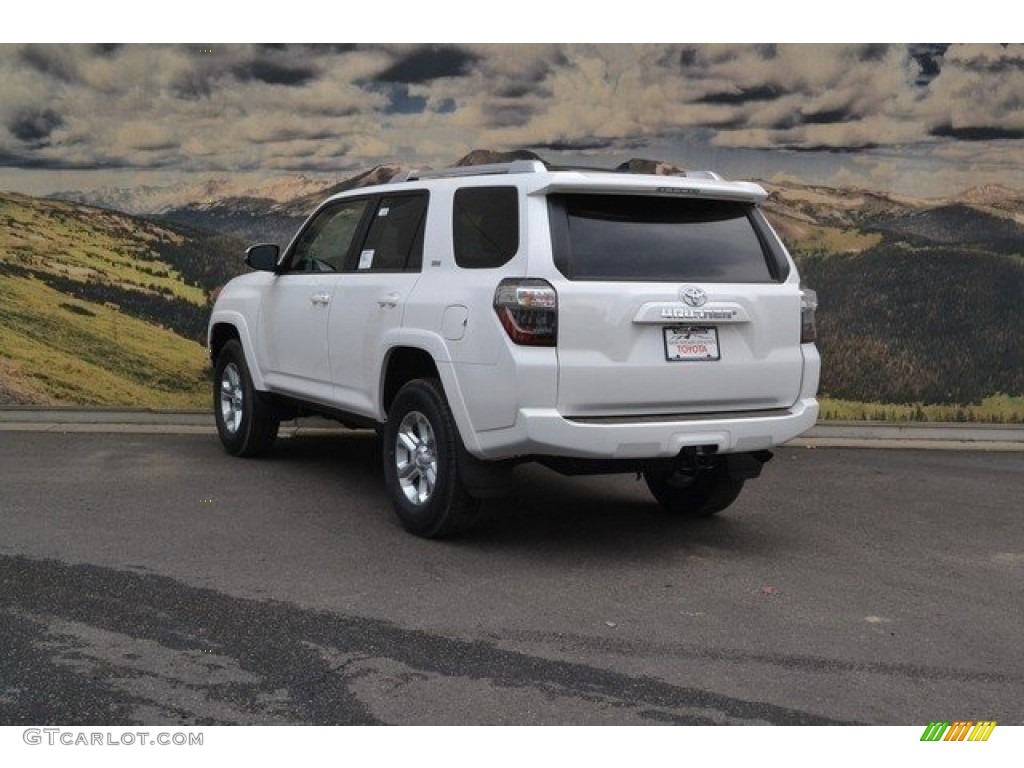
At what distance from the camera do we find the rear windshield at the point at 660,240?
19.5 ft

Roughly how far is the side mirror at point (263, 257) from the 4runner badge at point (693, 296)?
3356mm

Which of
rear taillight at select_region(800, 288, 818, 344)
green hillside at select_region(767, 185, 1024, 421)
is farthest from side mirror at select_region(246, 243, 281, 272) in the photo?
green hillside at select_region(767, 185, 1024, 421)

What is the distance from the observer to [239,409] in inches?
354

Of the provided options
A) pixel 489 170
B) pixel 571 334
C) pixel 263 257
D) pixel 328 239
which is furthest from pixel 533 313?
pixel 263 257

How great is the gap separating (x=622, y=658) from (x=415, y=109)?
724cm

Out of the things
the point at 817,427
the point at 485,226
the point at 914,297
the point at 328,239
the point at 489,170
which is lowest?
the point at 817,427

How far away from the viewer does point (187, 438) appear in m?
Answer: 10.1

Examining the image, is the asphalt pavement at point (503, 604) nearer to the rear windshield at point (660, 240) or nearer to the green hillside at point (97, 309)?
the rear windshield at point (660, 240)

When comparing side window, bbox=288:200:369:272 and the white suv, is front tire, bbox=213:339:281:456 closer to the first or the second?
side window, bbox=288:200:369:272

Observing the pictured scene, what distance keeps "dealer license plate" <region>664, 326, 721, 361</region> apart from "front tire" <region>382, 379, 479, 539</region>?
1.19 m

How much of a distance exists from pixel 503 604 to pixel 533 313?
137cm

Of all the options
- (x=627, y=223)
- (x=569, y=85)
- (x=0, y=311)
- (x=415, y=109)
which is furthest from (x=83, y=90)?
(x=627, y=223)
